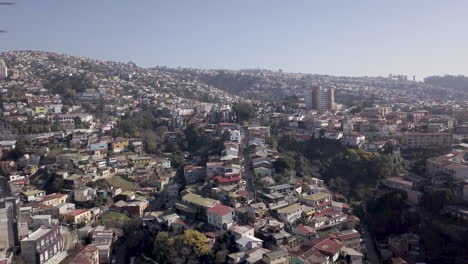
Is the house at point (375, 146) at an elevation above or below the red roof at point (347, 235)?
above

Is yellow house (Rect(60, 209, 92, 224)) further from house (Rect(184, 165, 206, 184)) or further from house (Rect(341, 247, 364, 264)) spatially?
house (Rect(341, 247, 364, 264))

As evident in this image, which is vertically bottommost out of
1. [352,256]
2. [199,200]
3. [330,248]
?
[352,256]

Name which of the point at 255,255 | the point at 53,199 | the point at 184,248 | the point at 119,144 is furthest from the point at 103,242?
the point at 119,144

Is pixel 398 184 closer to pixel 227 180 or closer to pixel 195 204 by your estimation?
pixel 227 180

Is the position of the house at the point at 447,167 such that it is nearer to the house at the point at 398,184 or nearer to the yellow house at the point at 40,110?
the house at the point at 398,184

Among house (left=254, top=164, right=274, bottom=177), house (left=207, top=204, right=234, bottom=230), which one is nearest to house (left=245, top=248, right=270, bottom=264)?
house (left=207, top=204, right=234, bottom=230)

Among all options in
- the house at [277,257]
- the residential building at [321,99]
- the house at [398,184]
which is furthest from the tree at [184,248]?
the residential building at [321,99]
